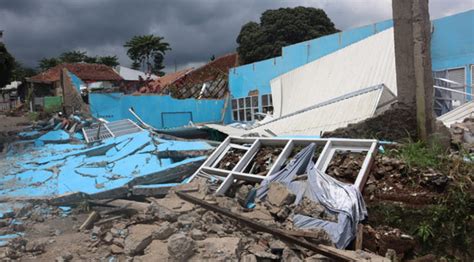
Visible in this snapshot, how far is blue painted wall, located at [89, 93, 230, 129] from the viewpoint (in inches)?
622

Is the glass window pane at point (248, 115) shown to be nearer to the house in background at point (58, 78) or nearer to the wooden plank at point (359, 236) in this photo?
the house in background at point (58, 78)

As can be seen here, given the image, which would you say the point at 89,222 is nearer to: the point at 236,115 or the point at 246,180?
the point at 246,180

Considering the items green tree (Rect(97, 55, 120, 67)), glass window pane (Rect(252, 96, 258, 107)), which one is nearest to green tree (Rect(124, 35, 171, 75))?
green tree (Rect(97, 55, 120, 67))

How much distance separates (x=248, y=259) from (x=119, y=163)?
18.8 feet

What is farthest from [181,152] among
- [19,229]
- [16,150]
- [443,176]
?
[16,150]

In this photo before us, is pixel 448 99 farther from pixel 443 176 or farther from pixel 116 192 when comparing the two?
pixel 116 192

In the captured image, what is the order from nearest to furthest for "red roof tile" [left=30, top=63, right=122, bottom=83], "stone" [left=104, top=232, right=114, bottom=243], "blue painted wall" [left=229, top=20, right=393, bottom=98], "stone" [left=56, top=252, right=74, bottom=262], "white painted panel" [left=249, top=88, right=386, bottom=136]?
1. "stone" [left=56, top=252, right=74, bottom=262]
2. "stone" [left=104, top=232, right=114, bottom=243]
3. "white painted panel" [left=249, top=88, right=386, bottom=136]
4. "blue painted wall" [left=229, top=20, right=393, bottom=98]
5. "red roof tile" [left=30, top=63, right=122, bottom=83]

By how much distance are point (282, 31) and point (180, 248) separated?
28.8 m

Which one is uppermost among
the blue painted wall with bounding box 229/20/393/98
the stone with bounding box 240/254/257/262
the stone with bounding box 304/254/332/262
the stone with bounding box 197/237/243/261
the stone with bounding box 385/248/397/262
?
the blue painted wall with bounding box 229/20/393/98

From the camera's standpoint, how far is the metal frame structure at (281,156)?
5.37 m

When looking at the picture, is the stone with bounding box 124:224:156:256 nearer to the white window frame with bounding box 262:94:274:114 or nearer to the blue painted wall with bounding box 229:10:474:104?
the blue painted wall with bounding box 229:10:474:104

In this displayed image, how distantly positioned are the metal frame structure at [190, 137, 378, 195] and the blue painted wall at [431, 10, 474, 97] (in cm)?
631

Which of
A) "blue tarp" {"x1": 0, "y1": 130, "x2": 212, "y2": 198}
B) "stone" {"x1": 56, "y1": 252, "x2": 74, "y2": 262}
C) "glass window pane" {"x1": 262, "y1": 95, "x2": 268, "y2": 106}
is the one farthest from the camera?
"glass window pane" {"x1": 262, "y1": 95, "x2": 268, "y2": 106}

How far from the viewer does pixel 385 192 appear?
485cm
